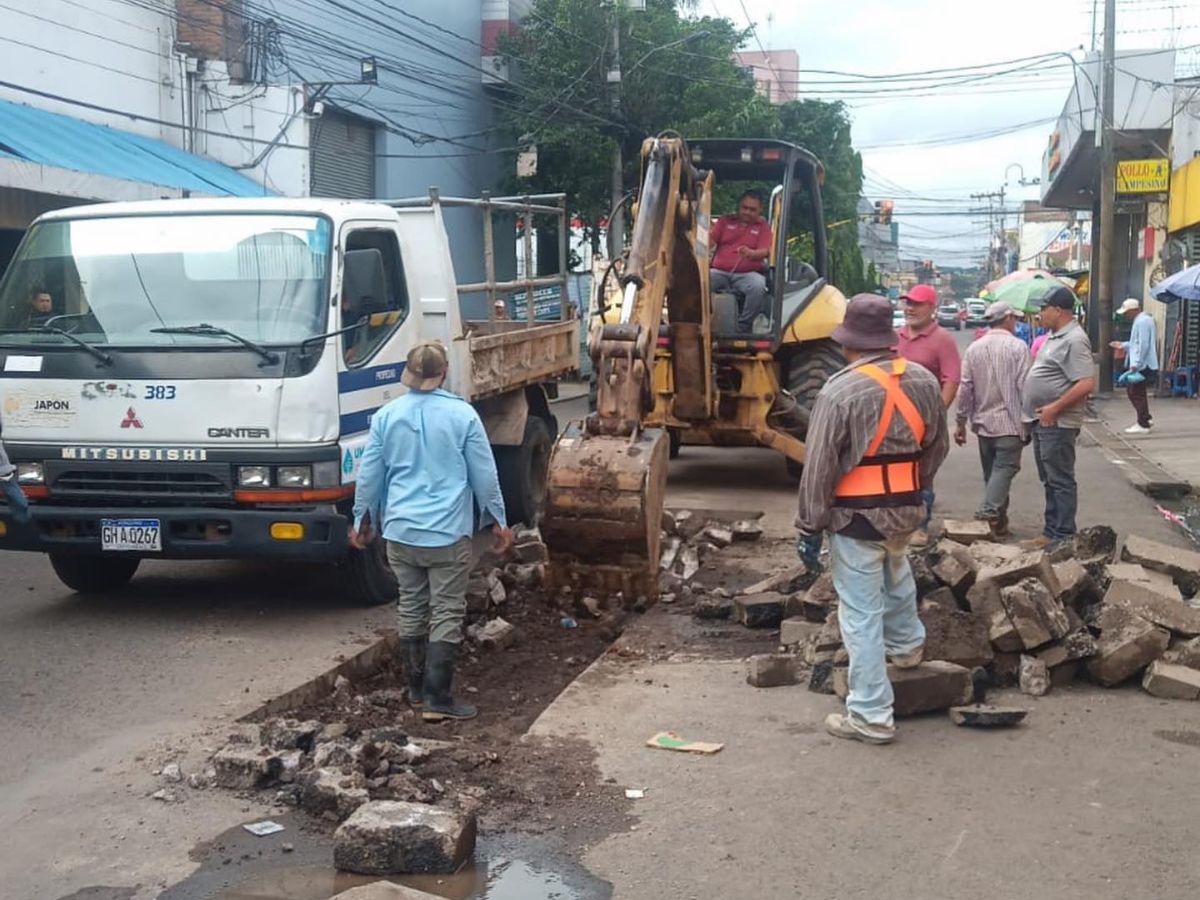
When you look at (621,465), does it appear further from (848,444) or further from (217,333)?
(217,333)

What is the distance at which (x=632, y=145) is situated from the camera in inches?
1118

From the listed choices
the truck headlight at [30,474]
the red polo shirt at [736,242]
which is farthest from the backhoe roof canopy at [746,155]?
the truck headlight at [30,474]

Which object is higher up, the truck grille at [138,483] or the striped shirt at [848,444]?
the striped shirt at [848,444]

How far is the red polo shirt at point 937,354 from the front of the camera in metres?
9.21

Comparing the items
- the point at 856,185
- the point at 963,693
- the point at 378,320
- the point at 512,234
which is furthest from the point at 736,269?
the point at 856,185

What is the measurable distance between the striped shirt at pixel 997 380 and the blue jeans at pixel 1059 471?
428mm

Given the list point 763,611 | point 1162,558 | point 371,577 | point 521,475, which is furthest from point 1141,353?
point 371,577

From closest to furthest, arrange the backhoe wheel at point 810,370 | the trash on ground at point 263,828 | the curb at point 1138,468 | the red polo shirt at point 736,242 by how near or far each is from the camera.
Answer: the trash on ground at point 263,828, the red polo shirt at point 736,242, the backhoe wheel at point 810,370, the curb at point 1138,468

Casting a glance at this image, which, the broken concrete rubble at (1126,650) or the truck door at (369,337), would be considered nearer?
the broken concrete rubble at (1126,650)

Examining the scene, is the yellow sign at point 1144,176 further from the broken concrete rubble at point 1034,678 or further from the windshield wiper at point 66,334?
the windshield wiper at point 66,334

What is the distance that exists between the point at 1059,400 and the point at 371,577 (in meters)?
4.62

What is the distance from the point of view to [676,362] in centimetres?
1106

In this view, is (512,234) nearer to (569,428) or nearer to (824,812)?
(569,428)

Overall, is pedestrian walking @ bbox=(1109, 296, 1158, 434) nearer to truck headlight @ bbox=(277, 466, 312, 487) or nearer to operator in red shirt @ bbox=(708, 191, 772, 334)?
operator in red shirt @ bbox=(708, 191, 772, 334)
